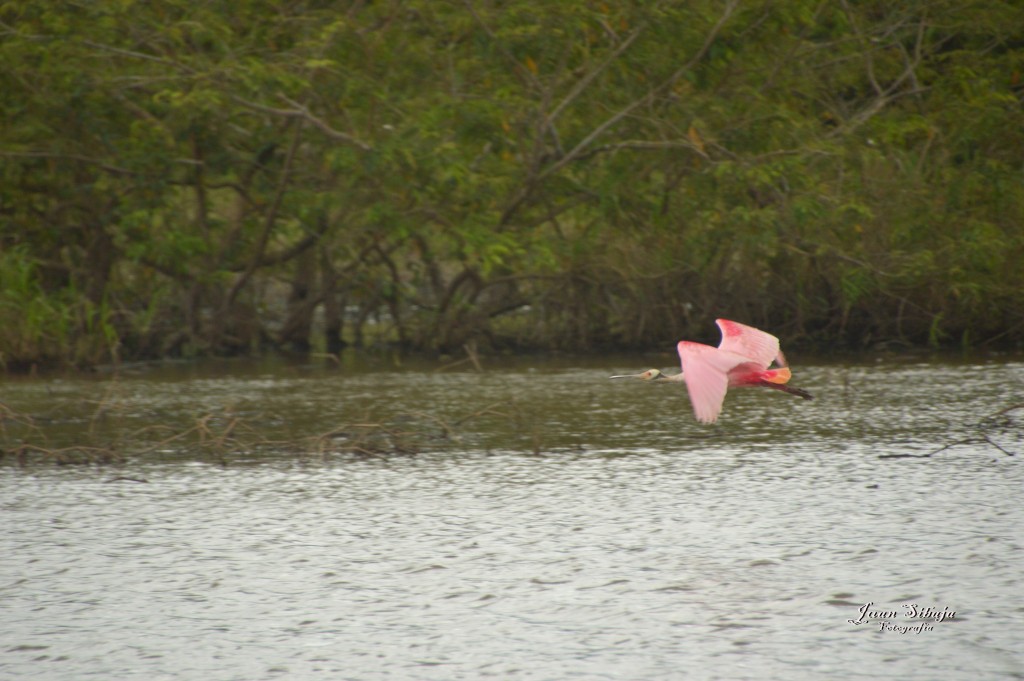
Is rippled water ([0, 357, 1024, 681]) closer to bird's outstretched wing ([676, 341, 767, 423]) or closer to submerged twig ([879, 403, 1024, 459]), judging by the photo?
submerged twig ([879, 403, 1024, 459])

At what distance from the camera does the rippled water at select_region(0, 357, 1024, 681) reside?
4953 millimetres

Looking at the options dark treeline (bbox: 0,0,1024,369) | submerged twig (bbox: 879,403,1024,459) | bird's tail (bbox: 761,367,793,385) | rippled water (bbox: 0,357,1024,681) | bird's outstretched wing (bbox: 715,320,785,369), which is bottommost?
rippled water (bbox: 0,357,1024,681)

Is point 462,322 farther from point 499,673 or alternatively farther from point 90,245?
point 499,673

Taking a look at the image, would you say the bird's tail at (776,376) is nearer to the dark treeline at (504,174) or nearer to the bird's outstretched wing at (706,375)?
the bird's outstretched wing at (706,375)

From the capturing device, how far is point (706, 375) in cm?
749

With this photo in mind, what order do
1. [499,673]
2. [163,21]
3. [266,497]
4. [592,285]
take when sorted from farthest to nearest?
[592,285] → [163,21] → [266,497] → [499,673]

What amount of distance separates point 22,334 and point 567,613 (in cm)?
1111

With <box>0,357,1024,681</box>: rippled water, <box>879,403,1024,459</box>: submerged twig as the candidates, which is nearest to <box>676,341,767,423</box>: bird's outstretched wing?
<box>0,357,1024,681</box>: rippled water

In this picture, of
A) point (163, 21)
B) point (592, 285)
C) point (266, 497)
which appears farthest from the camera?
point (592, 285)

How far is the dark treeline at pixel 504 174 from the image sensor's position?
631 inches

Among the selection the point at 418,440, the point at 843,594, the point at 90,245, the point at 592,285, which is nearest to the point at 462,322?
the point at 592,285

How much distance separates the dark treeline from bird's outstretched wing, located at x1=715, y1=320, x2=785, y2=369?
300 inches

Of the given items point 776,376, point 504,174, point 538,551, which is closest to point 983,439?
point 776,376

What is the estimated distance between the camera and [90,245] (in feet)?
59.8
